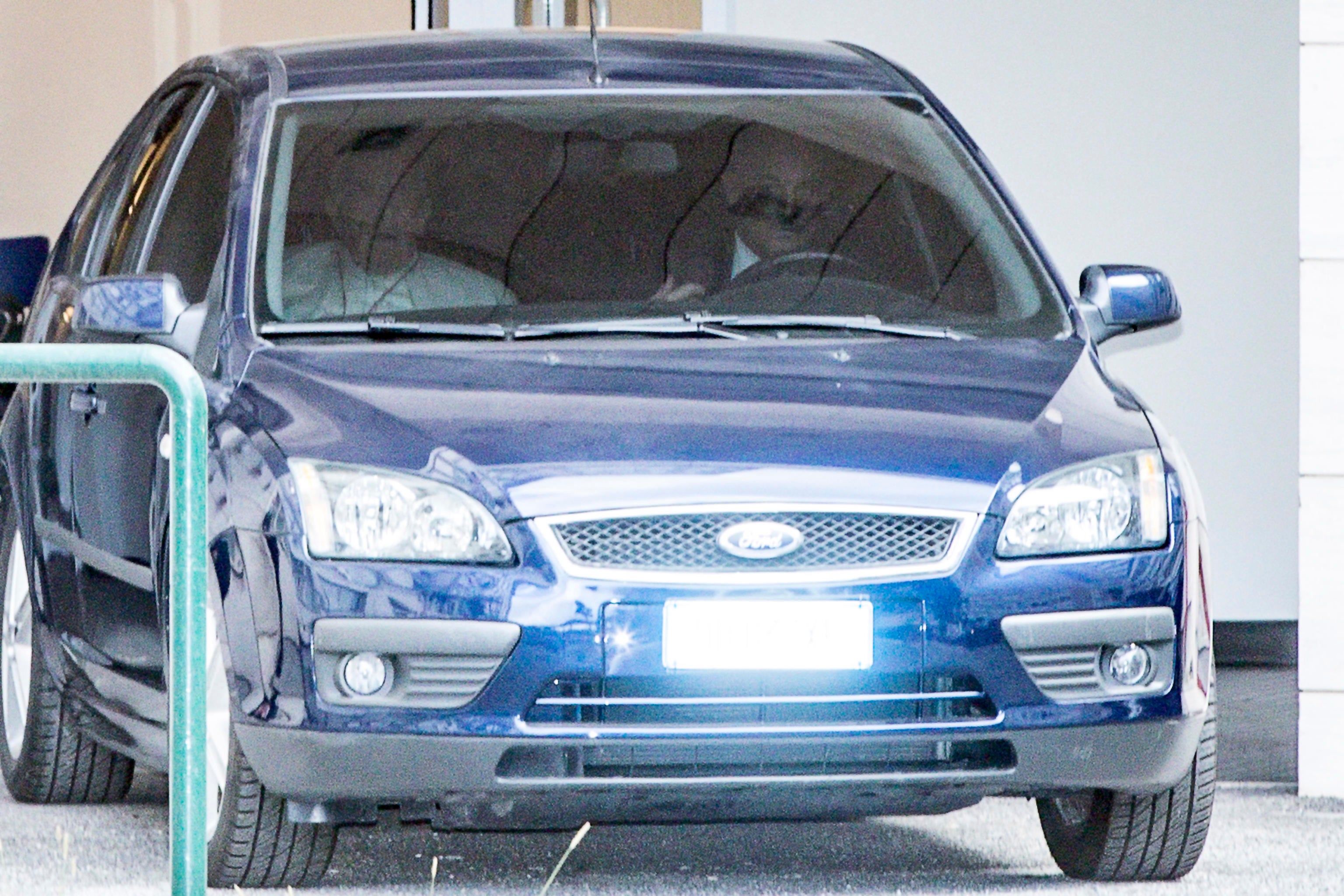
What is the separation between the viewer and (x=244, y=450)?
18.4 ft

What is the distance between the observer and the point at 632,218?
21.0 ft

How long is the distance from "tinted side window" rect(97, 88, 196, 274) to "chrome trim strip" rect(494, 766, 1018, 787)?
200cm

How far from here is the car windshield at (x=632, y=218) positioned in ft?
20.3

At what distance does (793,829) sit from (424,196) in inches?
64.0

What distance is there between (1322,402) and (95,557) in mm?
2895

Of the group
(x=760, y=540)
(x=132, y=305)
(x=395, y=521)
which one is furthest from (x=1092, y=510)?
(x=132, y=305)

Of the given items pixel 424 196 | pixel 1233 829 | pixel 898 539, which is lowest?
pixel 1233 829

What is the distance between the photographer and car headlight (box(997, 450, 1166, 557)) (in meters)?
5.52

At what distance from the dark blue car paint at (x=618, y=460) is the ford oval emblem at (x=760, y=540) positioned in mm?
54

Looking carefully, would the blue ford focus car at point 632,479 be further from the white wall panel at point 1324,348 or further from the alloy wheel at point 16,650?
the white wall panel at point 1324,348

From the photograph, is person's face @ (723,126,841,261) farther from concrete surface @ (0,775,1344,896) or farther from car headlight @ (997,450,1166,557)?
concrete surface @ (0,775,1344,896)

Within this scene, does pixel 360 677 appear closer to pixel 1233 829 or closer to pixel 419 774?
pixel 419 774

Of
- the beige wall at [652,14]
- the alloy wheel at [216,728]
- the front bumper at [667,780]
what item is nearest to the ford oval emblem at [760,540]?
the front bumper at [667,780]

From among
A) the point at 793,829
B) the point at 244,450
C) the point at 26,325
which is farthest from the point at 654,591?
the point at 26,325
